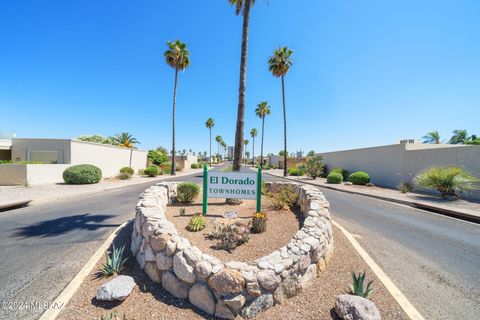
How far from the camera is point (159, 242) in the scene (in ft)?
10.8

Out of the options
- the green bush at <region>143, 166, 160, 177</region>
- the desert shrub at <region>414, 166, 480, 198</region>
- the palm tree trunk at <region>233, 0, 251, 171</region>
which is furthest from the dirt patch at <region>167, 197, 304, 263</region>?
the green bush at <region>143, 166, 160, 177</region>

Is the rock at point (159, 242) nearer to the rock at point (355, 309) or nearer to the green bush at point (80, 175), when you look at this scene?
the rock at point (355, 309)

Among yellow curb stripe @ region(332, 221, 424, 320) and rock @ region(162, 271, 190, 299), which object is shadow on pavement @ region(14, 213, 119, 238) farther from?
yellow curb stripe @ region(332, 221, 424, 320)

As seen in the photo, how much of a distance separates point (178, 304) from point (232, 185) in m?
3.56

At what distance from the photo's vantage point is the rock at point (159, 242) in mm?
3271

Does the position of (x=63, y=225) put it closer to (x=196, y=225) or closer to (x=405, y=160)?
(x=196, y=225)

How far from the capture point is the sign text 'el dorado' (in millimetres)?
6027

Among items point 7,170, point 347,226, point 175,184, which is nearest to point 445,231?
point 347,226

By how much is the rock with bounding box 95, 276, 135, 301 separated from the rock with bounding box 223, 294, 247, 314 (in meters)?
1.44

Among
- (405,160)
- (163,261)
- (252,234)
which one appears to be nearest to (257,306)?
(163,261)

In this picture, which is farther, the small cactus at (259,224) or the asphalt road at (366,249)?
the small cactus at (259,224)

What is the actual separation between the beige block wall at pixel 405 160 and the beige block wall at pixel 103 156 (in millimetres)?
27243

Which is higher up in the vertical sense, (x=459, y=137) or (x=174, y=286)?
(x=459, y=137)

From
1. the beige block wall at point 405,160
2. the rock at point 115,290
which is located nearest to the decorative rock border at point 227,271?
the rock at point 115,290
